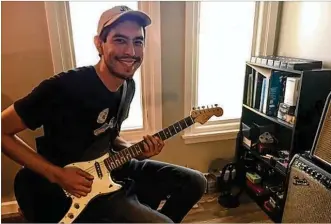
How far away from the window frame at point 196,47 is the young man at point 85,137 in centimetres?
70

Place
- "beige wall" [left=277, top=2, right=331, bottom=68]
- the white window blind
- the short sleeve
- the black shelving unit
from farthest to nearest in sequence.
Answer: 1. the white window blind
2. "beige wall" [left=277, top=2, right=331, bottom=68]
3. the black shelving unit
4. the short sleeve

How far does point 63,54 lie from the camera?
1.73 metres

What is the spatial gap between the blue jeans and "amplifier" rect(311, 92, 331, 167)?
601mm

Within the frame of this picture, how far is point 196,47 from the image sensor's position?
1937mm

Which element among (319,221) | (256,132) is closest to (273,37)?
(256,132)

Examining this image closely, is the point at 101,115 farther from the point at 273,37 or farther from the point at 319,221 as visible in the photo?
the point at 273,37

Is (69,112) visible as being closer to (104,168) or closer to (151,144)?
(104,168)

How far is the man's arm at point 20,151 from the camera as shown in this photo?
110 cm

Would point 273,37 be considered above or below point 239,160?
above

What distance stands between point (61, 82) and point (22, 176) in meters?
0.44

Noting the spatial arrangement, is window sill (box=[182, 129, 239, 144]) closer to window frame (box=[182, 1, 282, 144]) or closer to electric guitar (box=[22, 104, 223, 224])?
window frame (box=[182, 1, 282, 144])

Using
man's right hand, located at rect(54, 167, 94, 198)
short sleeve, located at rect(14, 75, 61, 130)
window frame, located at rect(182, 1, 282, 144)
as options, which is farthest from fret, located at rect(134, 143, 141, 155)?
window frame, located at rect(182, 1, 282, 144)

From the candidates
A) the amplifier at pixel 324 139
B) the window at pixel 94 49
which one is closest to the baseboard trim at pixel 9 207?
the window at pixel 94 49

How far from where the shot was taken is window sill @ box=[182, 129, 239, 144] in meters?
2.09
